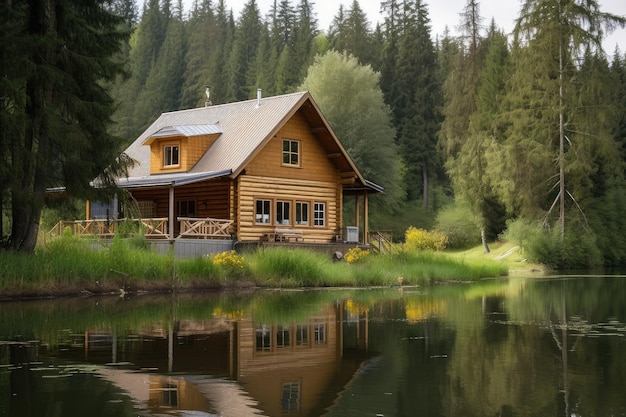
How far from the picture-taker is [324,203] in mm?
39938

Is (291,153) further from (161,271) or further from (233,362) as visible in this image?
(233,362)

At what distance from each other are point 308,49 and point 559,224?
163 feet

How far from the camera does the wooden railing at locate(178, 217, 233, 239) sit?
108 ft

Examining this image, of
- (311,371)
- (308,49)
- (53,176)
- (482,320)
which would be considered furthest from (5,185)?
(308,49)

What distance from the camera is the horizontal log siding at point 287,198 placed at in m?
36.1

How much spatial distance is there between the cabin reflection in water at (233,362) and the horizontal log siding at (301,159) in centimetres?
2117

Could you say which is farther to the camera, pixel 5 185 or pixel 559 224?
pixel 559 224

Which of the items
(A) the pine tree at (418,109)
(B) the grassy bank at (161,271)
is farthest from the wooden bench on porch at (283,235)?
(A) the pine tree at (418,109)

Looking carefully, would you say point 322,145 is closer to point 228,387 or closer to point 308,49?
point 228,387

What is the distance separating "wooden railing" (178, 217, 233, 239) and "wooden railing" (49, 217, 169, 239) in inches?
31.7

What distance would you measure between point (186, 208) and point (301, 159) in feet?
18.1

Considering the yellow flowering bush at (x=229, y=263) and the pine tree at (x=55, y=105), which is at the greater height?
the pine tree at (x=55, y=105)

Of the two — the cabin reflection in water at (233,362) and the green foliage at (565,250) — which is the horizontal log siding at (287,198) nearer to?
the green foliage at (565,250)

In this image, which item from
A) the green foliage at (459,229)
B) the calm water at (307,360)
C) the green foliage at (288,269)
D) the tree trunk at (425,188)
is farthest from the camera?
the tree trunk at (425,188)
